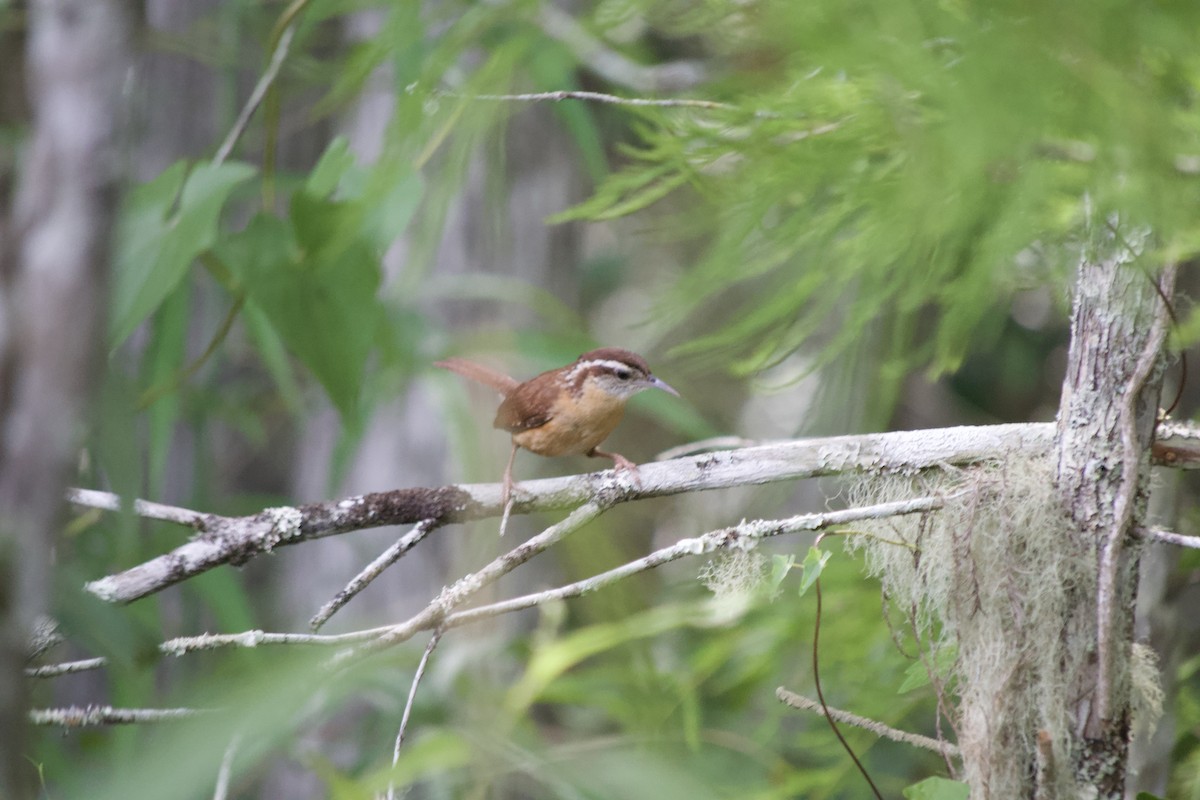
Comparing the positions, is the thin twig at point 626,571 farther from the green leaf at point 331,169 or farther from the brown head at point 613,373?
the brown head at point 613,373

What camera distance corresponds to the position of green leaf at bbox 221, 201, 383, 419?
1860mm

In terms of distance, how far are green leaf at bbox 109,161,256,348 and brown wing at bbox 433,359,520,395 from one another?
1086 mm

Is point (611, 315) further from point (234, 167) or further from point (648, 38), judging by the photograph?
point (234, 167)

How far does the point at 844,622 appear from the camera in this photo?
2678 millimetres

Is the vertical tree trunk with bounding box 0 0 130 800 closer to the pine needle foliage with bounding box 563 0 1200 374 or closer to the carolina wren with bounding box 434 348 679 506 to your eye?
the pine needle foliage with bounding box 563 0 1200 374

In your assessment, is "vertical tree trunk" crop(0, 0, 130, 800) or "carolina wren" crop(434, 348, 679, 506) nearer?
"vertical tree trunk" crop(0, 0, 130, 800)

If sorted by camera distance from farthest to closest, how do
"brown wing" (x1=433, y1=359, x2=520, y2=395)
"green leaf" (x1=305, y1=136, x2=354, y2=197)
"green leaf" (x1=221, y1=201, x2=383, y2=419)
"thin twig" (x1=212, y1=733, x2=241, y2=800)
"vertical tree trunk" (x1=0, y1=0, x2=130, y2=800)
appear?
1. "brown wing" (x1=433, y1=359, x2=520, y2=395)
2. "green leaf" (x1=305, y1=136, x2=354, y2=197)
3. "green leaf" (x1=221, y1=201, x2=383, y2=419)
4. "thin twig" (x1=212, y1=733, x2=241, y2=800)
5. "vertical tree trunk" (x1=0, y1=0, x2=130, y2=800)

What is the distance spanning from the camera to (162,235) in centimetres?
190

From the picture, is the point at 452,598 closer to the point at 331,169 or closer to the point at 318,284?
the point at 318,284

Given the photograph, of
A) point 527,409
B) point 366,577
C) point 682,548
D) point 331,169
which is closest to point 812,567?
point 682,548

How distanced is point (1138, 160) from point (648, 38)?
535 cm

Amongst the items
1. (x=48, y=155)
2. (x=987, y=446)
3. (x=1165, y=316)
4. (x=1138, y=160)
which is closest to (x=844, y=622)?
(x=987, y=446)

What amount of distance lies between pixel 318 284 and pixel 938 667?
4.49 ft

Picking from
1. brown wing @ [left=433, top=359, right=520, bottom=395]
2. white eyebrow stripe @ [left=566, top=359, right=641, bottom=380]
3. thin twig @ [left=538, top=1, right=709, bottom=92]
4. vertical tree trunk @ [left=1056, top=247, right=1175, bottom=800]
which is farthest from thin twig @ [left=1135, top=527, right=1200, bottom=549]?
thin twig @ [left=538, top=1, right=709, bottom=92]
